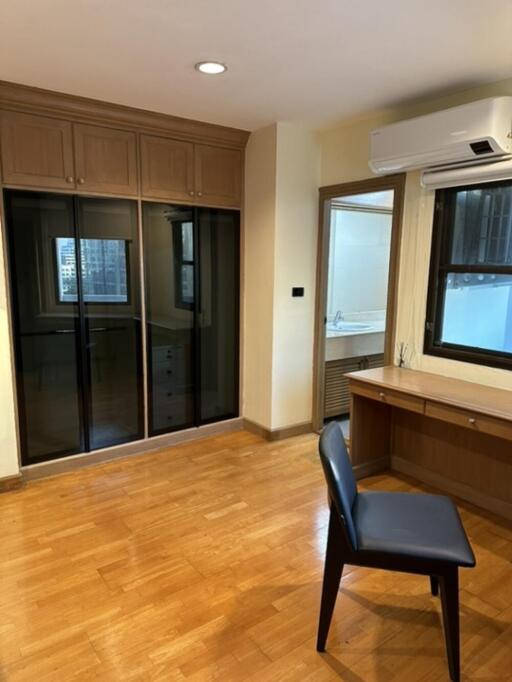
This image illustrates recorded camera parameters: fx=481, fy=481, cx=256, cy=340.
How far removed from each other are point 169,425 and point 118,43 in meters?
2.72

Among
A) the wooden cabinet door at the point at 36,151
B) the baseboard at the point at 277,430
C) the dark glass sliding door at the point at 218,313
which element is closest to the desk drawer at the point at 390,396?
the baseboard at the point at 277,430

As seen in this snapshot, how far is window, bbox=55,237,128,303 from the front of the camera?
333 cm

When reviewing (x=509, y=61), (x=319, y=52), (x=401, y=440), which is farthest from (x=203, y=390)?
(x=509, y=61)

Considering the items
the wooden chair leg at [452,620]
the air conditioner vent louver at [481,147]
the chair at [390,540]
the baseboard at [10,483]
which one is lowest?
the baseboard at [10,483]

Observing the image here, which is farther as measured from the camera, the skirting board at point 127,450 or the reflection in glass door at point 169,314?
the reflection in glass door at point 169,314

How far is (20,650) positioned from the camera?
75.5 inches

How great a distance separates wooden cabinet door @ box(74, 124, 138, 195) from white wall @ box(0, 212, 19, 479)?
2.28 ft

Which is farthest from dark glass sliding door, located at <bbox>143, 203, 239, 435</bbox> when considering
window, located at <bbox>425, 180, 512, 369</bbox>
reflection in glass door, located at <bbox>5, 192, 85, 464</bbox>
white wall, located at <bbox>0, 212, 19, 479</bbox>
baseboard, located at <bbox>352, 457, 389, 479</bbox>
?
window, located at <bbox>425, 180, 512, 369</bbox>

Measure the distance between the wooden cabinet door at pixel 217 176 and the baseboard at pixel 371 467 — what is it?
2.34 m

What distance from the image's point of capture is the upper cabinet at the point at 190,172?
11.8ft

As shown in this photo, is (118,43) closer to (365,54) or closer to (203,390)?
(365,54)

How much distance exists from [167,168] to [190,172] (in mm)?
202

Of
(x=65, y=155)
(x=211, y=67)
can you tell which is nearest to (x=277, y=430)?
(x=65, y=155)

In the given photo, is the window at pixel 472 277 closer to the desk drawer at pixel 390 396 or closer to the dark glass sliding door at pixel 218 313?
the desk drawer at pixel 390 396
